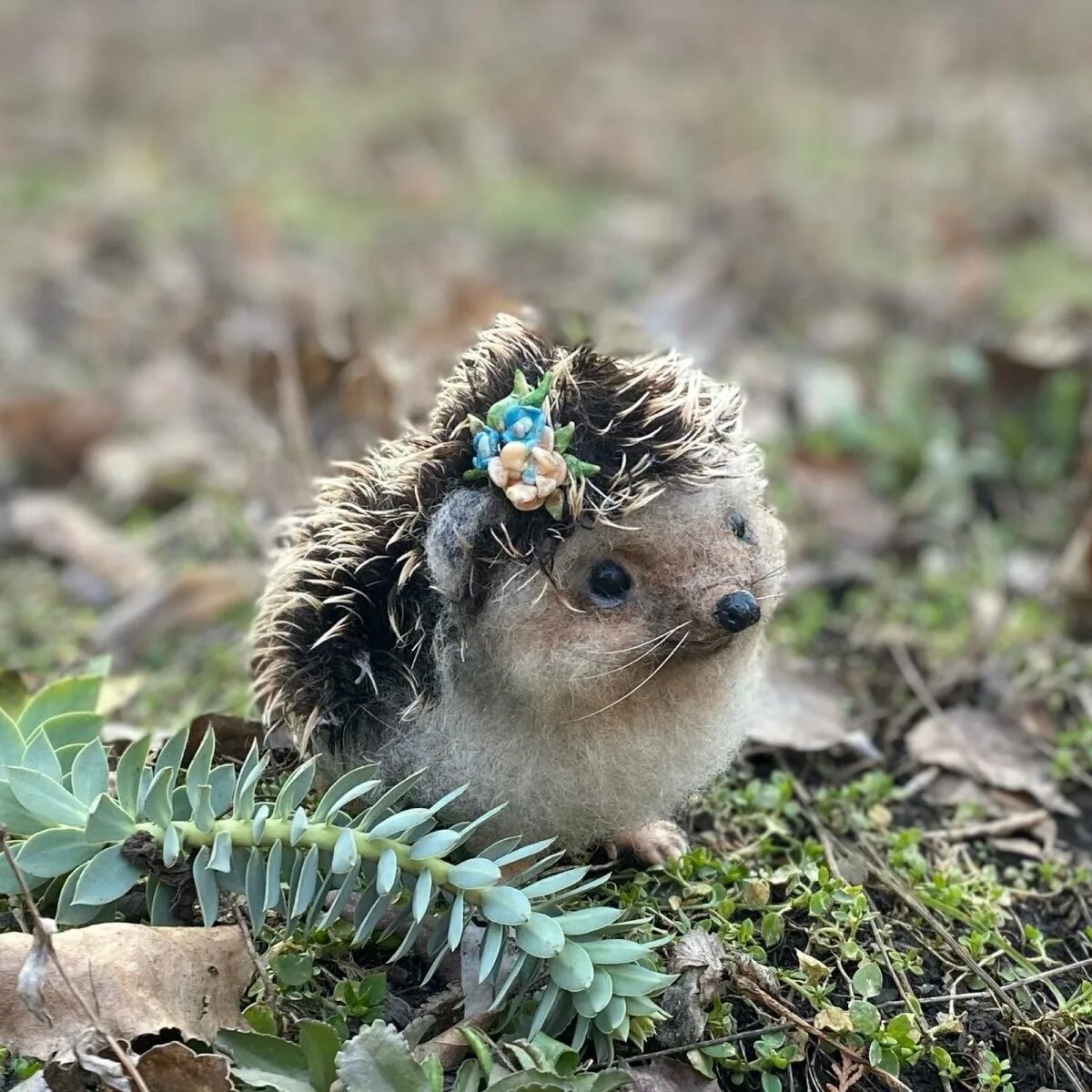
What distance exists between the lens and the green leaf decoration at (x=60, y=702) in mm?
2199

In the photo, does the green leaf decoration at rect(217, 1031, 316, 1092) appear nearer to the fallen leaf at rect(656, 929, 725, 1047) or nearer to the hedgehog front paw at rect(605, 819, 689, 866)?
the fallen leaf at rect(656, 929, 725, 1047)

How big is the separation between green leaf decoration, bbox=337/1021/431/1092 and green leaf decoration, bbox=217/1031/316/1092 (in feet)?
0.31

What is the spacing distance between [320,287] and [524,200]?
88.6 inches

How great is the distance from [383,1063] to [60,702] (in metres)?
0.96

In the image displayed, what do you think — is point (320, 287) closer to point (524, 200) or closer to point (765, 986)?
point (524, 200)

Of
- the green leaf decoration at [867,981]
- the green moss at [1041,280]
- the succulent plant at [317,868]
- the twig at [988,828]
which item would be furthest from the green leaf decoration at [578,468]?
the green moss at [1041,280]

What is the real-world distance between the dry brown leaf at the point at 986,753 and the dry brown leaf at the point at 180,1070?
1788mm

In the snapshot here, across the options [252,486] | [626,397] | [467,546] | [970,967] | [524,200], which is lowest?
[970,967]

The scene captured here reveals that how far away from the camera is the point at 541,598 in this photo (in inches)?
77.8

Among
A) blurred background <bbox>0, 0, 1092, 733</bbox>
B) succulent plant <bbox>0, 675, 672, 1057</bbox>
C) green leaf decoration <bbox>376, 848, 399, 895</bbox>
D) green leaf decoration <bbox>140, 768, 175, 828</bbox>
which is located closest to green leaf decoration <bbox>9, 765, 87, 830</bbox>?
succulent plant <bbox>0, 675, 672, 1057</bbox>

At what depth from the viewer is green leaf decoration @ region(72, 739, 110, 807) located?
76.7 inches

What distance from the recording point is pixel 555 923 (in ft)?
6.03

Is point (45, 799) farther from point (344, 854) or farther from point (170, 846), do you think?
point (344, 854)

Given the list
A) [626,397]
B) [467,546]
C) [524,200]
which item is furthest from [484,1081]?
[524,200]
